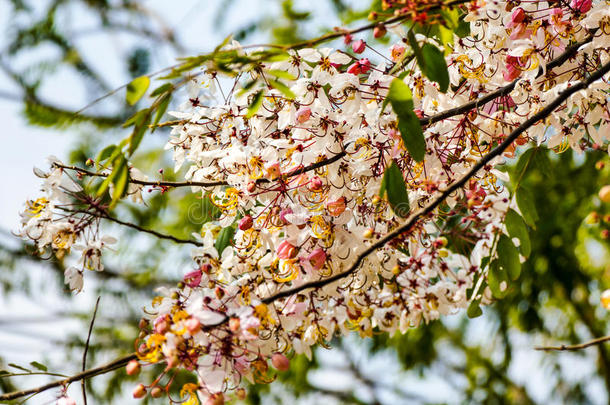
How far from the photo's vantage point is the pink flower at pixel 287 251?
97 centimetres

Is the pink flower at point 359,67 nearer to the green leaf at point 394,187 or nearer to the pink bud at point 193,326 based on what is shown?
the green leaf at point 394,187

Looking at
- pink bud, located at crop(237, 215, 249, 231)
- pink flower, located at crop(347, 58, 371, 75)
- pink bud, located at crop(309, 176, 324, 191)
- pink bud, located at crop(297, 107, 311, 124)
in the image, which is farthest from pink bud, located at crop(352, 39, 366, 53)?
pink bud, located at crop(237, 215, 249, 231)

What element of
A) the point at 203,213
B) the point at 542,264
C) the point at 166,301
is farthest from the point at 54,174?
the point at 542,264

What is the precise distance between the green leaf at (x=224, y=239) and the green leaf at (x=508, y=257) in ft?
1.72

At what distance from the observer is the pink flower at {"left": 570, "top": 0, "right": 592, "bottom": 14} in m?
0.97

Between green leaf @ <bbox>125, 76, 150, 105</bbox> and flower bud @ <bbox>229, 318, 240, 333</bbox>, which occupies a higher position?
green leaf @ <bbox>125, 76, 150, 105</bbox>

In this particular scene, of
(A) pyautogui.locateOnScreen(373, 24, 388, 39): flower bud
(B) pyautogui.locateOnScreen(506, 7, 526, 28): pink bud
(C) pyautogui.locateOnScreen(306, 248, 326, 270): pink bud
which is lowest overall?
(C) pyautogui.locateOnScreen(306, 248, 326, 270): pink bud

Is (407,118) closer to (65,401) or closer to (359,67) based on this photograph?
(359,67)

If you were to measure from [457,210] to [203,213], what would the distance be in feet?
2.52

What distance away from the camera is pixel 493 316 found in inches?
117

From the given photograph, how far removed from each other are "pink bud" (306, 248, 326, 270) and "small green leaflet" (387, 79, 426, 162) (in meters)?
0.25

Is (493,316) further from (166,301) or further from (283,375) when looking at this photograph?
(166,301)

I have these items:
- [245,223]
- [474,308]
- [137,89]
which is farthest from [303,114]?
[474,308]

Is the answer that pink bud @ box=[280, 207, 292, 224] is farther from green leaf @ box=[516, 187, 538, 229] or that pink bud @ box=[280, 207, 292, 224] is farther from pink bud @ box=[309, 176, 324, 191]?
green leaf @ box=[516, 187, 538, 229]
